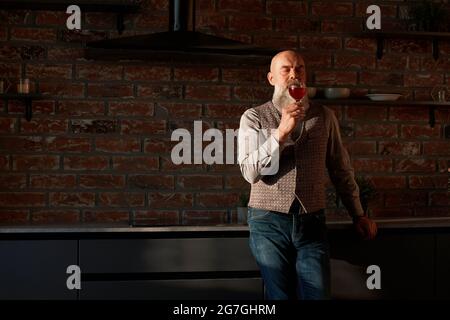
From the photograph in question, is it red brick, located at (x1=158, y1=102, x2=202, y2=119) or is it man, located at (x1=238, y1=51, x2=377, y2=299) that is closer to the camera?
Answer: man, located at (x1=238, y1=51, x2=377, y2=299)

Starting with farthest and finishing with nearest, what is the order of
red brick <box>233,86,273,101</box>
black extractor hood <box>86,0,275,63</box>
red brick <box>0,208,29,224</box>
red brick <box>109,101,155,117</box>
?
red brick <box>233,86,273,101</box>
red brick <box>109,101,155,117</box>
red brick <box>0,208,29,224</box>
black extractor hood <box>86,0,275,63</box>

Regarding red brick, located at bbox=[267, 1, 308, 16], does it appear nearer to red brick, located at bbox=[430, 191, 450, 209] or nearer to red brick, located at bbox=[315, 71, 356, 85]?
red brick, located at bbox=[315, 71, 356, 85]

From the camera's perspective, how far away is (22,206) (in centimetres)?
314

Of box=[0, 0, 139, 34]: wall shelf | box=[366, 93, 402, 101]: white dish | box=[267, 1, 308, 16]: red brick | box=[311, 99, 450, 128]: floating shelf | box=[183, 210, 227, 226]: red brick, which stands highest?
box=[267, 1, 308, 16]: red brick

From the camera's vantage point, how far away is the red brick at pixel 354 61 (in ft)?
11.2

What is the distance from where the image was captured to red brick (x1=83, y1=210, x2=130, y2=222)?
318cm

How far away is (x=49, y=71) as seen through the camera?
3.18 metres

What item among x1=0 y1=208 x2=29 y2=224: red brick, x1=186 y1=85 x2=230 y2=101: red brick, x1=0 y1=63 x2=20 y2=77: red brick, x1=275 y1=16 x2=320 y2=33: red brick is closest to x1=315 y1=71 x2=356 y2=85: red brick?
x1=275 y1=16 x2=320 y2=33: red brick

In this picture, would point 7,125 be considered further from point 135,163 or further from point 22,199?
point 135,163

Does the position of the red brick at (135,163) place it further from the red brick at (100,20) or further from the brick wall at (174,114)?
the red brick at (100,20)

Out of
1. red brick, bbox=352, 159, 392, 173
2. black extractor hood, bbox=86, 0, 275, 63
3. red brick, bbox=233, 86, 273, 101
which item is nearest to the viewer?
black extractor hood, bbox=86, 0, 275, 63

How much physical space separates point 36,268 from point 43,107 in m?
0.92

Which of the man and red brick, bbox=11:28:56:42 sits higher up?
red brick, bbox=11:28:56:42
